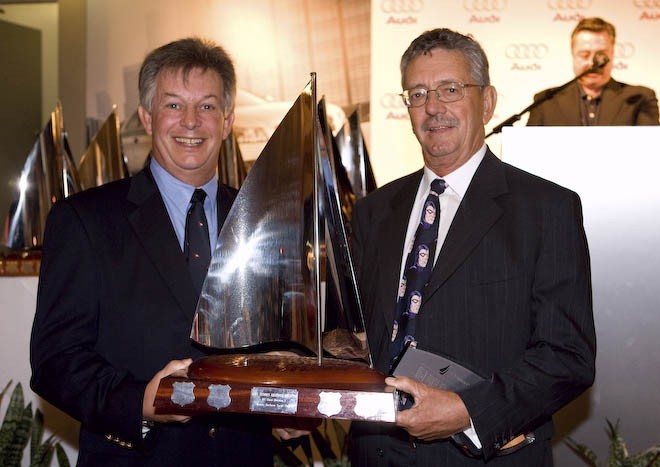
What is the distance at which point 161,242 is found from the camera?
1987 millimetres

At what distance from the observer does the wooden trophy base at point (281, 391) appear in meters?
1.55

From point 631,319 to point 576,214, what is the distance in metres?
0.91

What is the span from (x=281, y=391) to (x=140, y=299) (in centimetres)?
54

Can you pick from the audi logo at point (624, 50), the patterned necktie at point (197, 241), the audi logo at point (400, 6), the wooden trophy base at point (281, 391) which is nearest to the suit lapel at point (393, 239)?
the wooden trophy base at point (281, 391)

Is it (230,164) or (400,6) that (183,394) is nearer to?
(230,164)

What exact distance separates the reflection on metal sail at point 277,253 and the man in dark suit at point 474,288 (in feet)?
0.90

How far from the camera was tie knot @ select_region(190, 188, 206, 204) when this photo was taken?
2.12m

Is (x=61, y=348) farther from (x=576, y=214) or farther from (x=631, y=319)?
(x=631, y=319)

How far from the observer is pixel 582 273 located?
1.88 meters

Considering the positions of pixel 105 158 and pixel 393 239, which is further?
pixel 105 158

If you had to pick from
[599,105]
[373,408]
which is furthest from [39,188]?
[599,105]

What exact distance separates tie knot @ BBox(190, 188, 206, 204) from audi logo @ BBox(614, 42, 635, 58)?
16.2 ft

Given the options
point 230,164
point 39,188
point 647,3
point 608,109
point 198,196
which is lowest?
point 198,196

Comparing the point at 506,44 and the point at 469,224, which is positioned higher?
the point at 506,44
